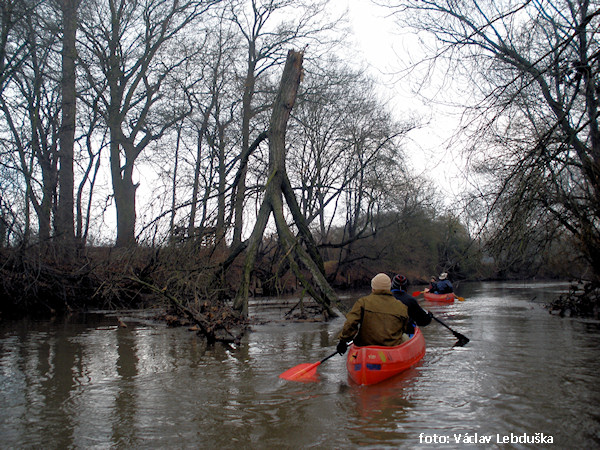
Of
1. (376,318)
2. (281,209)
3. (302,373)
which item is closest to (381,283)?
(376,318)

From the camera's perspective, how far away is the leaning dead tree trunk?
11.5 metres

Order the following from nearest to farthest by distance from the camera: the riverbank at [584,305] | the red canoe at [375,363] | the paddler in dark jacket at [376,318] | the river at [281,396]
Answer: the river at [281,396]
the red canoe at [375,363]
the paddler in dark jacket at [376,318]
the riverbank at [584,305]

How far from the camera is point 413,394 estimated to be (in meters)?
6.16

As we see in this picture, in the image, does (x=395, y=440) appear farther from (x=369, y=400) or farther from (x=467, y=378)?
(x=467, y=378)

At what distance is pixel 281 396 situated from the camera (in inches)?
241

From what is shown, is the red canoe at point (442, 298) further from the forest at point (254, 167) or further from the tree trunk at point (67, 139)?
the tree trunk at point (67, 139)

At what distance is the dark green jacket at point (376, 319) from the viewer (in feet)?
22.4

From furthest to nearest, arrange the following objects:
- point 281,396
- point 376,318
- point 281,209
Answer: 1. point 281,209
2. point 376,318
3. point 281,396

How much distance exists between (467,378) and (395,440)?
2582 mm

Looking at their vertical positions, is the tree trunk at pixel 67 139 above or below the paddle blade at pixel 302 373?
above

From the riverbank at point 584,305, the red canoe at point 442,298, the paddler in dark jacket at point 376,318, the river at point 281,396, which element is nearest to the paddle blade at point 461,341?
the river at point 281,396

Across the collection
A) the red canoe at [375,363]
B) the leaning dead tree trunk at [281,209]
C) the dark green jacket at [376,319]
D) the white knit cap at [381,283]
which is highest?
the leaning dead tree trunk at [281,209]

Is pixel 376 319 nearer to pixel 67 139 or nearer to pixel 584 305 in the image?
pixel 584 305

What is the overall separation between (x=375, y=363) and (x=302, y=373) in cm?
98
